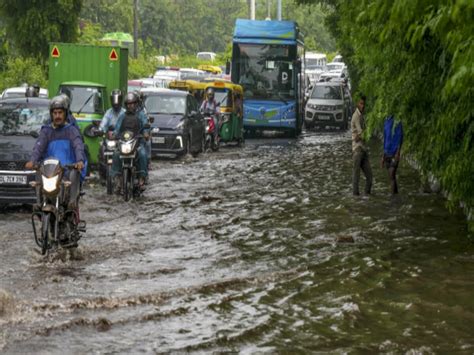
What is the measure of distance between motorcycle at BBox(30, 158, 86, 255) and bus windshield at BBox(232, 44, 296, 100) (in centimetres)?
2524

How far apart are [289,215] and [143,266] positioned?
505cm

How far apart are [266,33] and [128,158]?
19896mm

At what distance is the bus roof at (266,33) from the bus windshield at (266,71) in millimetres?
174

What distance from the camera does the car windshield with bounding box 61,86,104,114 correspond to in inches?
936

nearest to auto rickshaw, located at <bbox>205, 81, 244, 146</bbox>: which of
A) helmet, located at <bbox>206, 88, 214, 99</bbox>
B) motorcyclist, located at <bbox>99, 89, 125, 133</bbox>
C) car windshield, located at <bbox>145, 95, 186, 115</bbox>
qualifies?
helmet, located at <bbox>206, 88, 214, 99</bbox>

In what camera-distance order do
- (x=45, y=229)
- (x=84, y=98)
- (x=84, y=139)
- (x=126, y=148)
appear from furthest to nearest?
(x=84, y=98)
(x=84, y=139)
(x=126, y=148)
(x=45, y=229)

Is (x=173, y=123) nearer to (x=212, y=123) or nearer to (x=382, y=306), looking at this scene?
(x=212, y=123)

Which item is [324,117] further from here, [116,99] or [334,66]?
[334,66]

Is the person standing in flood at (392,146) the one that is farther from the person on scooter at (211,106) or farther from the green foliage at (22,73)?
the green foliage at (22,73)

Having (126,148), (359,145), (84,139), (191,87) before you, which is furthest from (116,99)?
(191,87)

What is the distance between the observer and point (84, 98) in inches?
944

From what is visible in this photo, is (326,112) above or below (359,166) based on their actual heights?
below

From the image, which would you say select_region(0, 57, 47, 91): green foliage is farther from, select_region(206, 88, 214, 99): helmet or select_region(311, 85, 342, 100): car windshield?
select_region(311, 85, 342, 100): car windshield

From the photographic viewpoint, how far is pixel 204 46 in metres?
120
